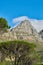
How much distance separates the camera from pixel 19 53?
31234 millimetres

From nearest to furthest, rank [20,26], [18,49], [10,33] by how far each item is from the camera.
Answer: [18,49], [10,33], [20,26]

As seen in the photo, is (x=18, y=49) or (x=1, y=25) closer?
(x=18, y=49)

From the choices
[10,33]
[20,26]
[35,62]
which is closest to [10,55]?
[35,62]

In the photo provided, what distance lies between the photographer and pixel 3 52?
105ft

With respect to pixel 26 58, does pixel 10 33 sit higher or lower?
higher

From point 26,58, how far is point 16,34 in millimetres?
23381

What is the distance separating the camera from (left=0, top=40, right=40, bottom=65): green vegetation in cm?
3103

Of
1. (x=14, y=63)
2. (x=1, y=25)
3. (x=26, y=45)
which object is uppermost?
(x=1, y=25)

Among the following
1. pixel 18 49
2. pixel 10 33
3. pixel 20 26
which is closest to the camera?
pixel 18 49

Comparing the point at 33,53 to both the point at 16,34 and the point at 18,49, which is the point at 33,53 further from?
the point at 16,34

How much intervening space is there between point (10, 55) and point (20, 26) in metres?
31.4

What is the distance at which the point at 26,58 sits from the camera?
3145cm

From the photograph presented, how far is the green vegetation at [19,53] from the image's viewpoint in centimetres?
3103

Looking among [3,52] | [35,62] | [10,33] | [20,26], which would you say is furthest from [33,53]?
[20,26]
